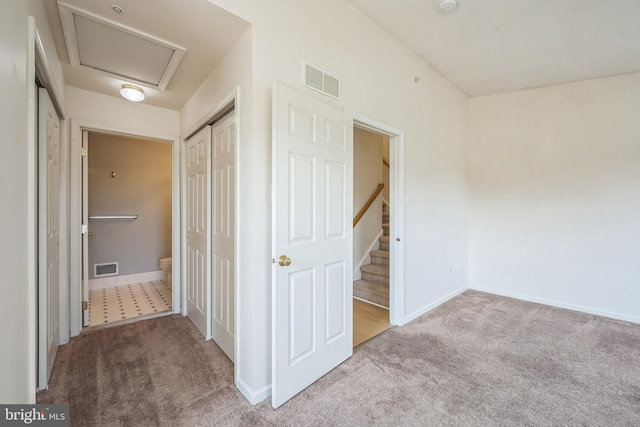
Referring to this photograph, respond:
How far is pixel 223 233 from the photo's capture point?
7.86 ft

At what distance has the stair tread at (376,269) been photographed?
12.4 ft

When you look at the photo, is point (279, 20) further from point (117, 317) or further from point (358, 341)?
point (117, 317)

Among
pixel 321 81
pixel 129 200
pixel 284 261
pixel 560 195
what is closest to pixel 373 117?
pixel 321 81

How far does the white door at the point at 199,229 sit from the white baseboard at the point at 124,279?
6.28 ft

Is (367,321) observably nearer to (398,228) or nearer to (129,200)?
(398,228)

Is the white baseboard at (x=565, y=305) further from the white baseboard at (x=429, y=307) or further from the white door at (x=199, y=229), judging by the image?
the white door at (x=199, y=229)

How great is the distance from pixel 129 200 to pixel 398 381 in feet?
15.1

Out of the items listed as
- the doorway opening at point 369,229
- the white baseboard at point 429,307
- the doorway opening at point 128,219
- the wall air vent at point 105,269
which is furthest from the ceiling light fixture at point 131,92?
the white baseboard at point 429,307

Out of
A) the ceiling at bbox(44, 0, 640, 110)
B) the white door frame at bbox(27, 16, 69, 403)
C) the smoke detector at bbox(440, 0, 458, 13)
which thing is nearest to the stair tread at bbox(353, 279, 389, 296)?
the ceiling at bbox(44, 0, 640, 110)

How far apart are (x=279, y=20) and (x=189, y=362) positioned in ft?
8.69

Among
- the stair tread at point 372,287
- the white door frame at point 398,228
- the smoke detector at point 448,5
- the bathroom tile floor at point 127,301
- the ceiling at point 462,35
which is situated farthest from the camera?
the stair tread at point 372,287

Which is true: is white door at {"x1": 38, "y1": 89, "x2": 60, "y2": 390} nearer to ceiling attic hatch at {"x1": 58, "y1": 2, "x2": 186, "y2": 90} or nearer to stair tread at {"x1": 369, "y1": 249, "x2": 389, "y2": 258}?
ceiling attic hatch at {"x1": 58, "y1": 2, "x2": 186, "y2": 90}

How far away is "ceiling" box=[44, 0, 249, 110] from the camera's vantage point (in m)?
1.59

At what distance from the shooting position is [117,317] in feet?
9.95
